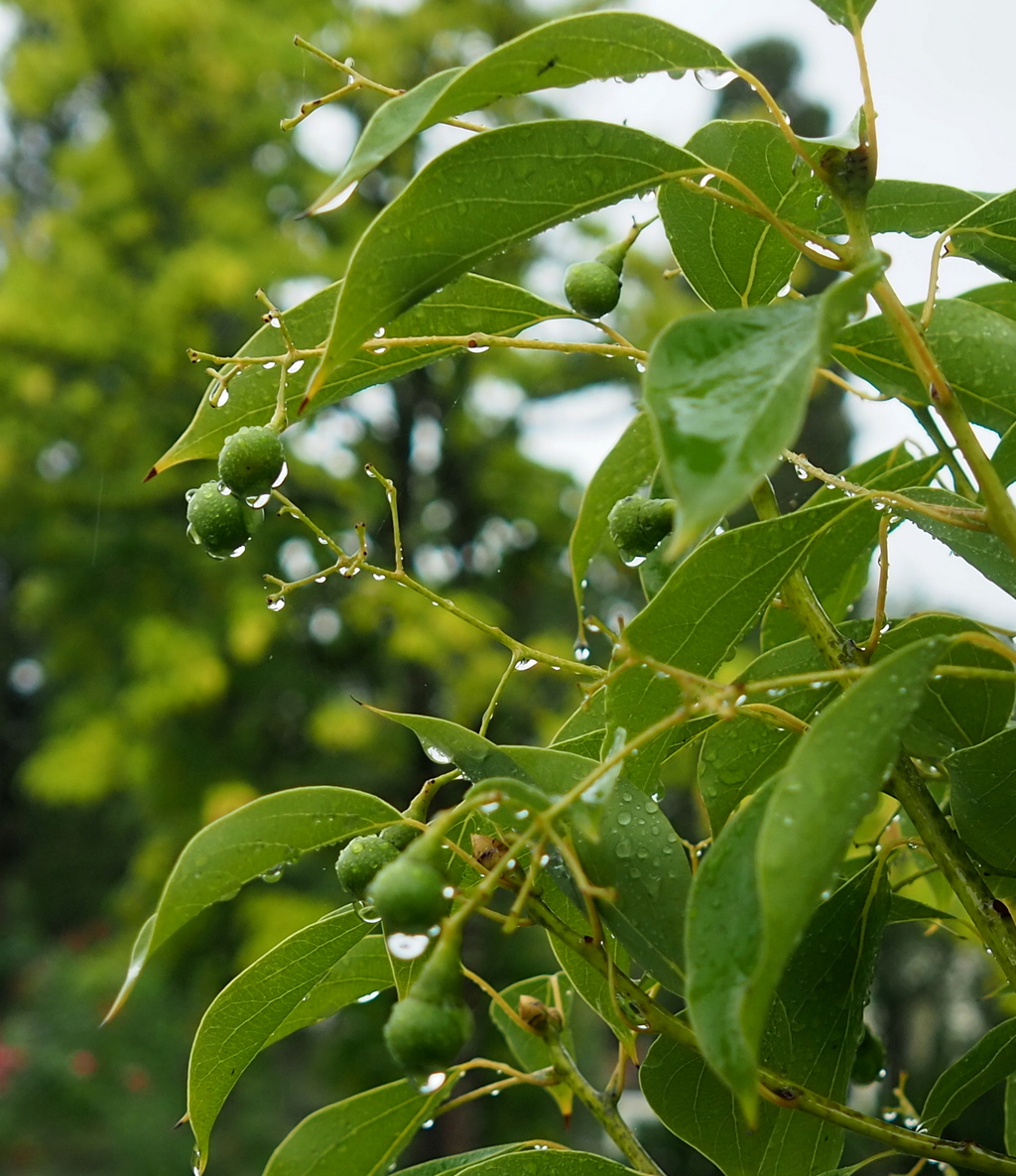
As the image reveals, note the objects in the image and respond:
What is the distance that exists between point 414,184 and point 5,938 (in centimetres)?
889

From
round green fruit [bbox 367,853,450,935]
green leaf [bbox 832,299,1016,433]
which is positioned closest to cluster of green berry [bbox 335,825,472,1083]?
round green fruit [bbox 367,853,450,935]

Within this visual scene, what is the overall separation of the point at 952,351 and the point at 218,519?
1.17 ft

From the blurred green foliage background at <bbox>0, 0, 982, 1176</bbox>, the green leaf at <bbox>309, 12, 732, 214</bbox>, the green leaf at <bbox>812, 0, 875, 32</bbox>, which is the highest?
the green leaf at <bbox>812, 0, 875, 32</bbox>

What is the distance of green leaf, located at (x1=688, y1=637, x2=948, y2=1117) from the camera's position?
11.0 inches

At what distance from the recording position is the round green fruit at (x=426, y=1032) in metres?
0.33

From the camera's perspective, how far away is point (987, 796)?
47 centimetres

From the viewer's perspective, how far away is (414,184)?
1.24ft

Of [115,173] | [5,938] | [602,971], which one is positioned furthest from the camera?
[5,938]

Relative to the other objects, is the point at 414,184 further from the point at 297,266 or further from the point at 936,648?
the point at 297,266

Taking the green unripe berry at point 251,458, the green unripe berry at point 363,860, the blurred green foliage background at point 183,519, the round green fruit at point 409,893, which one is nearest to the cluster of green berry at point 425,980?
the round green fruit at point 409,893

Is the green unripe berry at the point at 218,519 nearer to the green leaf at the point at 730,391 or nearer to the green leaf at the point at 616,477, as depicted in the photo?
the green leaf at the point at 616,477

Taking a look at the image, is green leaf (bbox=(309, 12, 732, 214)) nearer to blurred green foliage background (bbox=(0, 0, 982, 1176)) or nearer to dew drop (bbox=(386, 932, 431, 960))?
dew drop (bbox=(386, 932, 431, 960))

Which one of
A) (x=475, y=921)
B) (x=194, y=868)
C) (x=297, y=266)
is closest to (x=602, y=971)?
(x=194, y=868)

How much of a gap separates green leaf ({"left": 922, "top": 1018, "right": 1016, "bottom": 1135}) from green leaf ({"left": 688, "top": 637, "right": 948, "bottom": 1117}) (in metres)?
0.28
